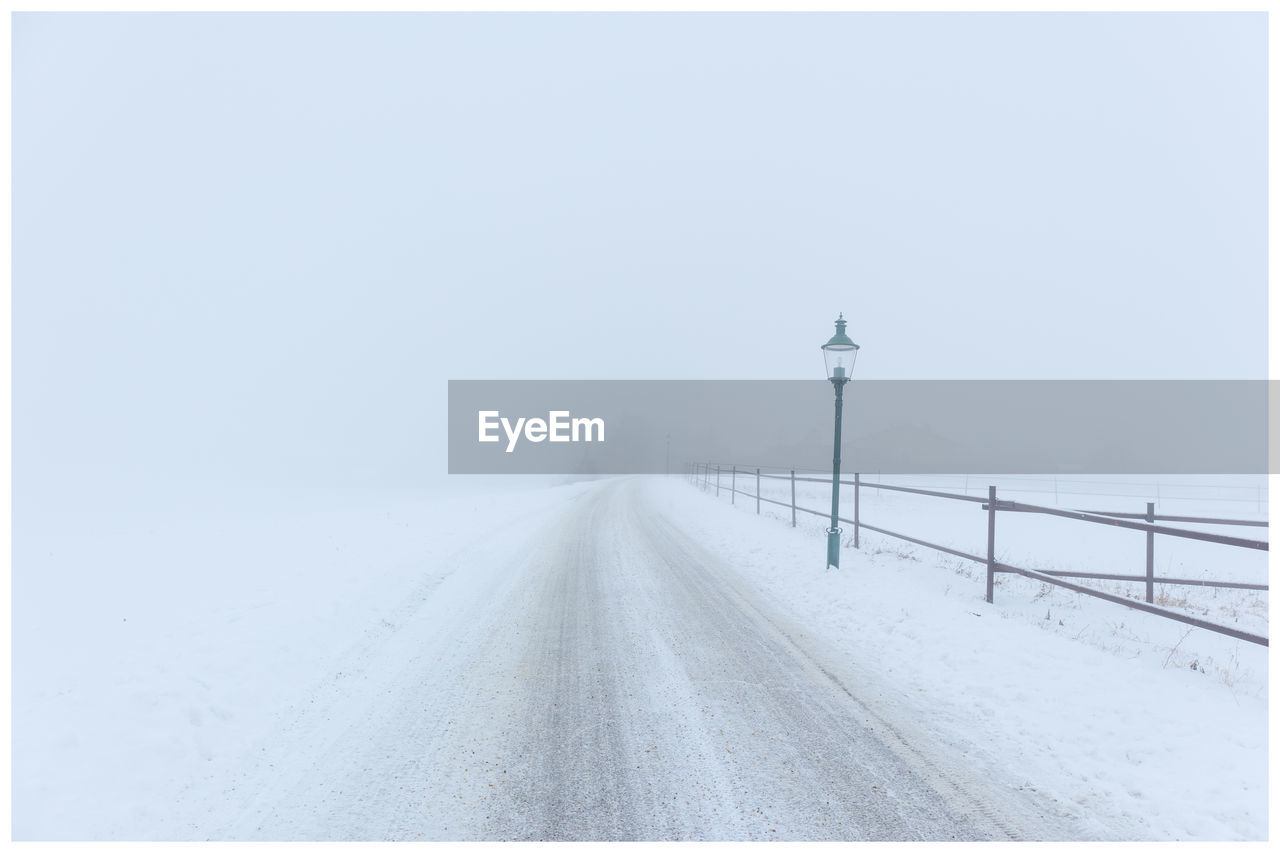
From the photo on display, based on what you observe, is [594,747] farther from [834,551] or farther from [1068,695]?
[834,551]

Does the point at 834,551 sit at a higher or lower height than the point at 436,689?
higher

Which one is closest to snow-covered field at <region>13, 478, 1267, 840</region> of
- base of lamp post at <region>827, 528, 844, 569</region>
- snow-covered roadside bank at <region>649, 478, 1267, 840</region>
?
snow-covered roadside bank at <region>649, 478, 1267, 840</region>

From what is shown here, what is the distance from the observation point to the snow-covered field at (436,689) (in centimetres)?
360

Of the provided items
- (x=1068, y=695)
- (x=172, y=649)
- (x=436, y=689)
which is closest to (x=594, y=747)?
(x=436, y=689)

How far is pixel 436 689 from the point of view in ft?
17.5

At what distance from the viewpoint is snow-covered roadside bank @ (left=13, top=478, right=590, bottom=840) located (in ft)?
12.2

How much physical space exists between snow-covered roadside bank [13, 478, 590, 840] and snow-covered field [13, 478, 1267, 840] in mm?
26

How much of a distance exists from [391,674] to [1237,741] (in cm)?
721

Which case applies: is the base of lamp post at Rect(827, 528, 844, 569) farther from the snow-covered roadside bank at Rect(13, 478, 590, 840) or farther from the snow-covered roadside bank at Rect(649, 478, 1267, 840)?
the snow-covered roadside bank at Rect(13, 478, 590, 840)

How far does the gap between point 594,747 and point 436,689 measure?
1937 millimetres

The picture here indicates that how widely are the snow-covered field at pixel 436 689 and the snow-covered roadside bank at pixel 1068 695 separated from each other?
0.02 meters

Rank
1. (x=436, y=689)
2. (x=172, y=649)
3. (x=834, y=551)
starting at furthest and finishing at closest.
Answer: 1. (x=834, y=551)
2. (x=172, y=649)
3. (x=436, y=689)

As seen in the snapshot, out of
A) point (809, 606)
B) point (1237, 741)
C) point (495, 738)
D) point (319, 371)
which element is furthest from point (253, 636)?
point (319, 371)

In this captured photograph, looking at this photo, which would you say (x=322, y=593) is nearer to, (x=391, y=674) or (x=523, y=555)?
(x=391, y=674)
